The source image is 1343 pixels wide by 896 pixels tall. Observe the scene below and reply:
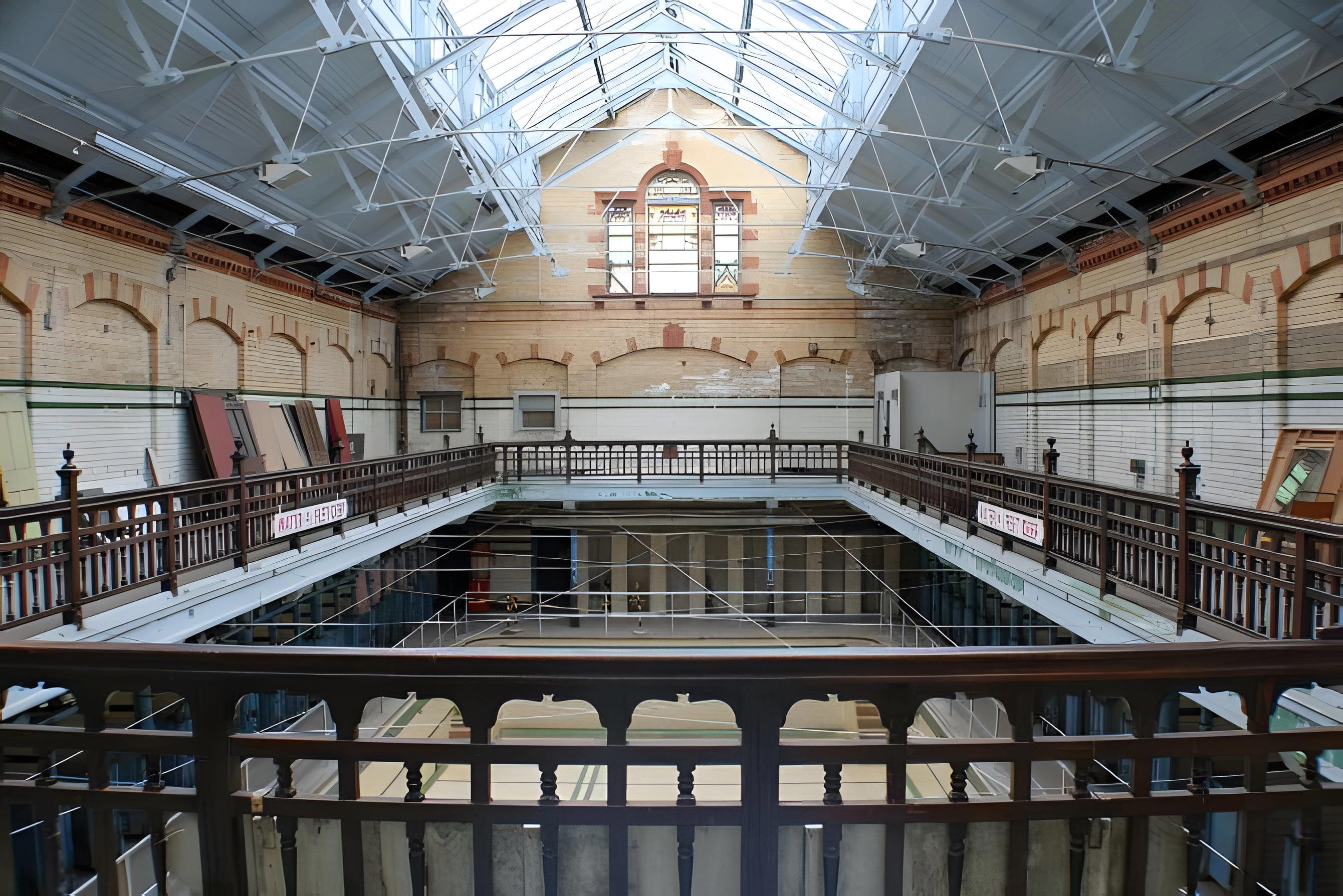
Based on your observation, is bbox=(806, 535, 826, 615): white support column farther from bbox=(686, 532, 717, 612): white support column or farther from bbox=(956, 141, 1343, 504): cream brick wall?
bbox=(956, 141, 1343, 504): cream brick wall

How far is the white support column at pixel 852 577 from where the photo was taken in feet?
46.2

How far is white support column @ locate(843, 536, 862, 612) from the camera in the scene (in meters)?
14.1

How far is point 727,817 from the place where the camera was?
171 cm

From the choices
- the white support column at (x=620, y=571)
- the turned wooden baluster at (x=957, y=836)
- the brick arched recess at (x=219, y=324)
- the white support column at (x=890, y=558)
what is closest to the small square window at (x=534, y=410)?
the white support column at (x=620, y=571)

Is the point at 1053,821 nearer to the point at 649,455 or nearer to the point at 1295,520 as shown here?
the point at 1295,520

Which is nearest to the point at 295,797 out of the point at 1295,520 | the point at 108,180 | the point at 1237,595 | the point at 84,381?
the point at 1295,520

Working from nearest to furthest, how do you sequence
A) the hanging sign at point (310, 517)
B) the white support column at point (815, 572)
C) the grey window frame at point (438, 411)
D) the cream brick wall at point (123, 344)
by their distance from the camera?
the hanging sign at point (310, 517)
the cream brick wall at point (123, 344)
the white support column at point (815, 572)
the grey window frame at point (438, 411)

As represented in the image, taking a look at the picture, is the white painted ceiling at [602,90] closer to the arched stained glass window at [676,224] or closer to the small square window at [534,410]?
the arched stained glass window at [676,224]

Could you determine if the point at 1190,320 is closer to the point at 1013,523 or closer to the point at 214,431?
the point at 1013,523

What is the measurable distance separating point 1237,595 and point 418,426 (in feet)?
52.4

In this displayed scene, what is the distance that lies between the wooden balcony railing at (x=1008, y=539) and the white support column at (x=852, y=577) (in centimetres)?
460

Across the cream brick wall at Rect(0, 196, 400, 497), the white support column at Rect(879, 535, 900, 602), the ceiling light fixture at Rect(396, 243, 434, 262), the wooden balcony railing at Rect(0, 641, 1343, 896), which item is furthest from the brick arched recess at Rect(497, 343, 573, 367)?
the wooden balcony railing at Rect(0, 641, 1343, 896)

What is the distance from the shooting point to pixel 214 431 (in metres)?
10.8

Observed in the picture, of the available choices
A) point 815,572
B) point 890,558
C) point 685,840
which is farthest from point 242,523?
point 890,558
